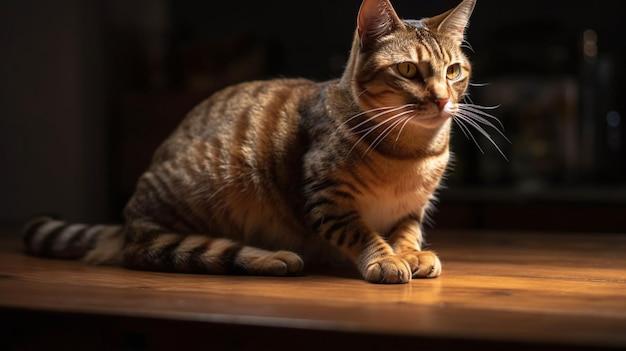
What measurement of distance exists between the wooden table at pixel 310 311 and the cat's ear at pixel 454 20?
1.72 ft

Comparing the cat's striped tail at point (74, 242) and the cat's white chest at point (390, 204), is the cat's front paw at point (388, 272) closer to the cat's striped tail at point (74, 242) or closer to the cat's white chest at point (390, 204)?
the cat's white chest at point (390, 204)

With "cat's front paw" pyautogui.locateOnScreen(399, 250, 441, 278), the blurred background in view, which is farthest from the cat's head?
the blurred background

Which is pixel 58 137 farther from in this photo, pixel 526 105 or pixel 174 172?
pixel 526 105

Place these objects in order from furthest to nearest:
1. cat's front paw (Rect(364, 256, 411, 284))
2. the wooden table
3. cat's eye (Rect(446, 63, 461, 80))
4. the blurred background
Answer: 1. the blurred background
2. cat's eye (Rect(446, 63, 461, 80))
3. cat's front paw (Rect(364, 256, 411, 284))
4. the wooden table

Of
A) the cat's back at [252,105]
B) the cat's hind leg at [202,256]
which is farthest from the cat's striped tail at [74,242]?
the cat's back at [252,105]

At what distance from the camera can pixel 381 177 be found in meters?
1.55

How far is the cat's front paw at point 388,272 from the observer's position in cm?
141

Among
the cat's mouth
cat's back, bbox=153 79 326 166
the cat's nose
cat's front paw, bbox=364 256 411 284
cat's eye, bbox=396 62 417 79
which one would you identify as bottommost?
cat's front paw, bbox=364 256 411 284

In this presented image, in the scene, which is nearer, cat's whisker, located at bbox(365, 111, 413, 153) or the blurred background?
cat's whisker, located at bbox(365, 111, 413, 153)

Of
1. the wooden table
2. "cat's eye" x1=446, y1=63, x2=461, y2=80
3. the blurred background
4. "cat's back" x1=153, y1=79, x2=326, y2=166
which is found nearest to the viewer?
the wooden table

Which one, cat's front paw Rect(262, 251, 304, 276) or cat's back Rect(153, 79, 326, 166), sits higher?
cat's back Rect(153, 79, 326, 166)

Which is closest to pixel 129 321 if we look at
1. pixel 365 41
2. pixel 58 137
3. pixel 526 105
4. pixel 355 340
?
pixel 355 340

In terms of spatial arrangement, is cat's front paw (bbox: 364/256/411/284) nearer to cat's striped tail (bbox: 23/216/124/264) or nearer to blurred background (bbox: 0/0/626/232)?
cat's striped tail (bbox: 23/216/124/264)

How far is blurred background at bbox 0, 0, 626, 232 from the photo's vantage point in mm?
2889
